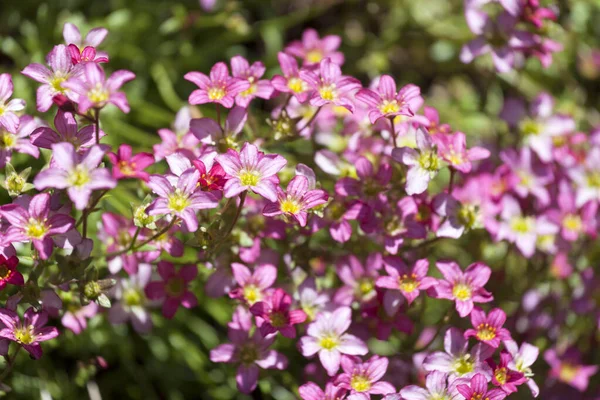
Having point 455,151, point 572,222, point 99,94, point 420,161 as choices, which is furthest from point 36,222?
point 572,222

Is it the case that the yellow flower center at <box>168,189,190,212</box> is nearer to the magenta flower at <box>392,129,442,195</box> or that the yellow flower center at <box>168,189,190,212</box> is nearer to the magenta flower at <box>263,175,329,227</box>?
the magenta flower at <box>263,175,329,227</box>

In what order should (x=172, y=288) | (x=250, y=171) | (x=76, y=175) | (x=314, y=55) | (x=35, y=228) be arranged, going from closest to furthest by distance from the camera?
1. (x=76, y=175)
2. (x=35, y=228)
3. (x=250, y=171)
4. (x=172, y=288)
5. (x=314, y=55)

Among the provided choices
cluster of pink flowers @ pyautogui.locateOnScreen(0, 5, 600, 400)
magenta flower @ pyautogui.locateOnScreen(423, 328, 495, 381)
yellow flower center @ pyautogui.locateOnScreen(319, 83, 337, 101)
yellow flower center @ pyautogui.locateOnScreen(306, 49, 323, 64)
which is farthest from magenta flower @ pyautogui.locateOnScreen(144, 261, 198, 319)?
yellow flower center @ pyautogui.locateOnScreen(306, 49, 323, 64)

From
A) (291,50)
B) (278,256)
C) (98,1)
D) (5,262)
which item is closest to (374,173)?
(278,256)

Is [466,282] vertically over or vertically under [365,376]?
over

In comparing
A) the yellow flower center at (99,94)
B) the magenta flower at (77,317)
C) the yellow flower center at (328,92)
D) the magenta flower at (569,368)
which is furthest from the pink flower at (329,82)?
the magenta flower at (569,368)

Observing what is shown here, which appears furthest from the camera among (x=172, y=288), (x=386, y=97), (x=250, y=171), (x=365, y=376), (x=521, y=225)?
(x=521, y=225)

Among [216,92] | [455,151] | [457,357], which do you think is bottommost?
[457,357]

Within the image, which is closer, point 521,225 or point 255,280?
point 255,280

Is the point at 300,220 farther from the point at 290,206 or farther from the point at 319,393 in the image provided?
the point at 319,393
